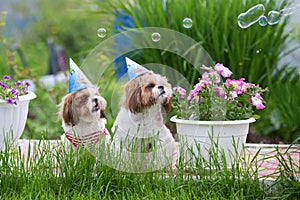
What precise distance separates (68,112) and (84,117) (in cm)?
9

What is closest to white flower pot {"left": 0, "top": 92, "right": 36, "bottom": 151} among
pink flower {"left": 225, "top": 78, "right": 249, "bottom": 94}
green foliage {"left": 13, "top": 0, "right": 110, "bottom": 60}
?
pink flower {"left": 225, "top": 78, "right": 249, "bottom": 94}

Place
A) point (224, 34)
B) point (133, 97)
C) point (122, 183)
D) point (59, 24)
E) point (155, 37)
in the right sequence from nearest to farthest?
point (122, 183) < point (133, 97) < point (155, 37) < point (224, 34) < point (59, 24)

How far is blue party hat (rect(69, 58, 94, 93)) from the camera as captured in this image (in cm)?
304

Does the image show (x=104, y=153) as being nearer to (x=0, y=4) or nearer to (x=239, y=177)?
(x=239, y=177)

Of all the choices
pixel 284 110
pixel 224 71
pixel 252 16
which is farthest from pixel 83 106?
pixel 284 110

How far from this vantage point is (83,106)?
9.93 feet

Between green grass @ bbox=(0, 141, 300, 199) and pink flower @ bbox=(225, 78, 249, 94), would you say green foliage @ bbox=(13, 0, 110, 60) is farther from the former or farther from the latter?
green grass @ bbox=(0, 141, 300, 199)

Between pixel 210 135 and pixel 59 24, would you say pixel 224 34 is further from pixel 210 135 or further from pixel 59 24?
pixel 59 24

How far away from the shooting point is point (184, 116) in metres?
3.15

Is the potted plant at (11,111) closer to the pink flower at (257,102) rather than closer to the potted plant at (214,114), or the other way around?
the potted plant at (214,114)

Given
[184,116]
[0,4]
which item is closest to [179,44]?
[184,116]

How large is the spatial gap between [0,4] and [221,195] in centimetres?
1418

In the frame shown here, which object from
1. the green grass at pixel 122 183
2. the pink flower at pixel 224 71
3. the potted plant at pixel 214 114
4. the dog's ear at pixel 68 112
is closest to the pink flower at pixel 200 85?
the potted plant at pixel 214 114

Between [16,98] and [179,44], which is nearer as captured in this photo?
[16,98]
